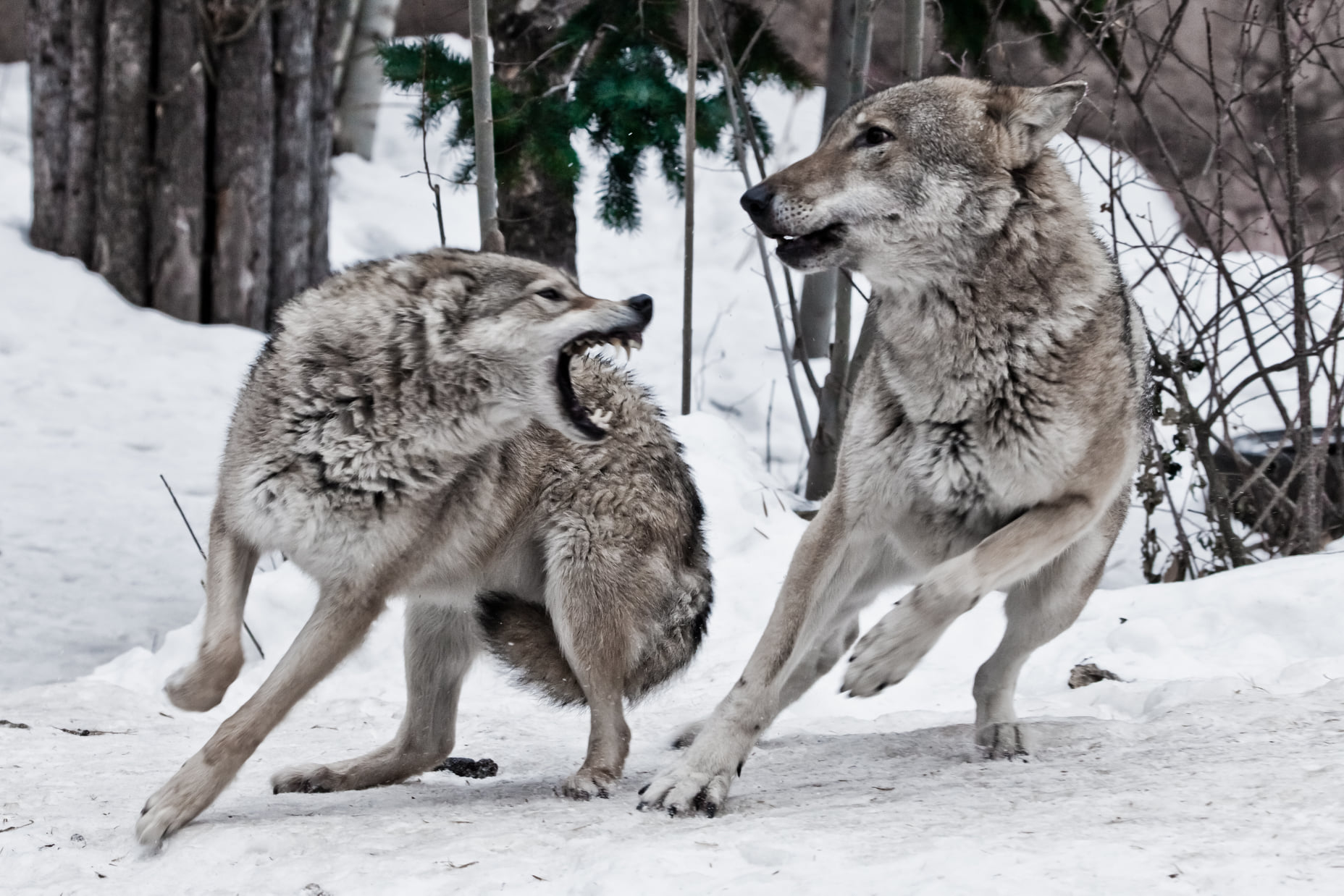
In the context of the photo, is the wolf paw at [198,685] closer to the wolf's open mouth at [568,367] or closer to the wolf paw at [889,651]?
the wolf's open mouth at [568,367]

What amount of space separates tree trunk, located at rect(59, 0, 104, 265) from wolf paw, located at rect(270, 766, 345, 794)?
7.09m

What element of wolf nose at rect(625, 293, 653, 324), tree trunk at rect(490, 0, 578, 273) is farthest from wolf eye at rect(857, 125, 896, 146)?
tree trunk at rect(490, 0, 578, 273)

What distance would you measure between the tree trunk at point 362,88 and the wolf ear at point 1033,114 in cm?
1246

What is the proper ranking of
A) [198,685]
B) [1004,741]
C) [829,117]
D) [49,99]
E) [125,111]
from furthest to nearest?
[49,99] → [125,111] → [829,117] → [1004,741] → [198,685]

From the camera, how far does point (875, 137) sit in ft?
12.1

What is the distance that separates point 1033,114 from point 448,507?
1965 mm

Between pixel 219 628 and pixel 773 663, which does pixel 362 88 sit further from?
pixel 773 663

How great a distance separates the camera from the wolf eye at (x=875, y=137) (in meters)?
3.66

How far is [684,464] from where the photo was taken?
4348 mm

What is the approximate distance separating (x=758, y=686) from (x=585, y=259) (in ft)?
34.2

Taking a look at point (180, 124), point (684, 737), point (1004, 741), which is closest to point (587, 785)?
point (684, 737)

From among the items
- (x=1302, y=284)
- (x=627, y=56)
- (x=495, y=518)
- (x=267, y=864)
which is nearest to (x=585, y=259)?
(x=627, y=56)

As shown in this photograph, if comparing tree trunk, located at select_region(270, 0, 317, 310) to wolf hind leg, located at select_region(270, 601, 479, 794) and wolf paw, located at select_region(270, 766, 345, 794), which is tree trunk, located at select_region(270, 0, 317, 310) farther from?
wolf paw, located at select_region(270, 766, 345, 794)

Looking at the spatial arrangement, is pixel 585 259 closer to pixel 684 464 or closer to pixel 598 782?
pixel 684 464
